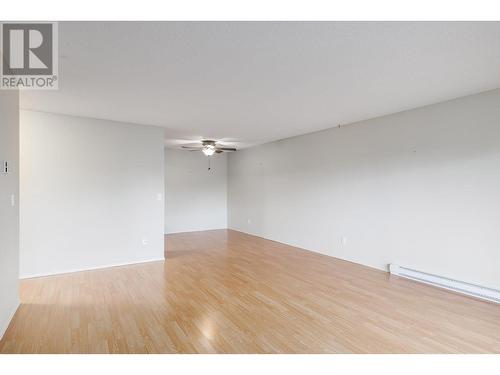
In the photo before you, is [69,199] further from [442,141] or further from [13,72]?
[442,141]

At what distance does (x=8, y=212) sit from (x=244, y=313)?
249 centimetres

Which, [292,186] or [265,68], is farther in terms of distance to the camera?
[292,186]

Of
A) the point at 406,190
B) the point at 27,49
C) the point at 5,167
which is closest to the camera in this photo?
the point at 27,49

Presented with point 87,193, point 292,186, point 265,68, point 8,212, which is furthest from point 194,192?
point 265,68

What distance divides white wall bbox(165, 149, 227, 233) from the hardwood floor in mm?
3546

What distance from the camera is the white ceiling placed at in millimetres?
1973

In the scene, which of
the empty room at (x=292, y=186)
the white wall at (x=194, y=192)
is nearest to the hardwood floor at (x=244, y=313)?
the empty room at (x=292, y=186)

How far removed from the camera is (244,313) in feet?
9.61

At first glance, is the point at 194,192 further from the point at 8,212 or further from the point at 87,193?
the point at 8,212

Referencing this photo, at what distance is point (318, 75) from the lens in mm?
2775

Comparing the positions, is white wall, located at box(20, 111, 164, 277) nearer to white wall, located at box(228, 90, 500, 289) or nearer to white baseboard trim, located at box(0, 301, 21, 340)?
white baseboard trim, located at box(0, 301, 21, 340)

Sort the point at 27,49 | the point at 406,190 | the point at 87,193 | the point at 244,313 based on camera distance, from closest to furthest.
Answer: the point at 27,49, the point at 244,313, the point at 406,190, the point at 87,193
